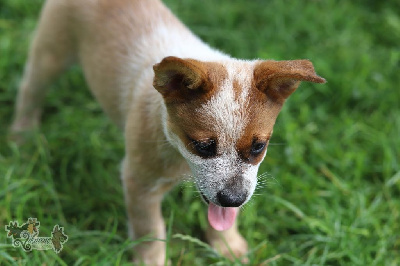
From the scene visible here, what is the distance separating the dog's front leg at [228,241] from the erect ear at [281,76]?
5.30ft

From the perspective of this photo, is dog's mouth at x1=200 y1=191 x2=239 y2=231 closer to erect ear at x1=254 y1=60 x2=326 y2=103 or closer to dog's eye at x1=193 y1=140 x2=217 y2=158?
dog's eye at x1=193 y1=140 x2=217 y2=158

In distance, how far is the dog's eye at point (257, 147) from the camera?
362 cm

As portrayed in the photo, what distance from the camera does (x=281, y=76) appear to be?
350cm

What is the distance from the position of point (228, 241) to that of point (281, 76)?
77.2 inches

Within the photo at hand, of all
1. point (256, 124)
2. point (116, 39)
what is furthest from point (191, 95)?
point (116, 39)

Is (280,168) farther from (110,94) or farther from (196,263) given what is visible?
(110,94)

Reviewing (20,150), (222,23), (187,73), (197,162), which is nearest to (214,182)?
(197,162)

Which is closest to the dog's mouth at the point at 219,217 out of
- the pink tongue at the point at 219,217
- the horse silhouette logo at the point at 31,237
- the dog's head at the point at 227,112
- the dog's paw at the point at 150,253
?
the pink tongue at the point at 219,217

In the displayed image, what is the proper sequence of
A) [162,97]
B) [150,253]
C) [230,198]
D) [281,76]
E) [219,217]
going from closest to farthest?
[281,76], [230,198], [162,97], [219,217], [150,253]

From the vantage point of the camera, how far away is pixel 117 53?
4.90m

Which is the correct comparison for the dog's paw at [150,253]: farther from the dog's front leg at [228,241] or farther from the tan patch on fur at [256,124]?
the tan patch on fur at [256,124]

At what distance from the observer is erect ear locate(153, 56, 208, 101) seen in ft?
11.0

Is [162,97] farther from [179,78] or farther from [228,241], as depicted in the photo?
[228,241]

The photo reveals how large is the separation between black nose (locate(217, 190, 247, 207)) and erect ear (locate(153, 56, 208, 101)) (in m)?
0.68
